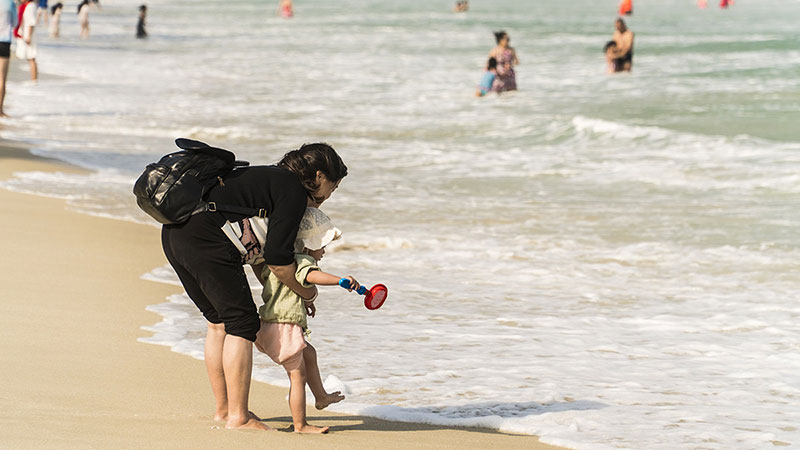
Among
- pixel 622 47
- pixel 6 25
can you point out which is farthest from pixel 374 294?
pixel 622 47

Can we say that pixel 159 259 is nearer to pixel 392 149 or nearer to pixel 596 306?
pixel 596 306

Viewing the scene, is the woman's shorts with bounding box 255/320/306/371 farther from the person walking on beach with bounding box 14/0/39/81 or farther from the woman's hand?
the person walking on beach with bounding box 14/0/39/81

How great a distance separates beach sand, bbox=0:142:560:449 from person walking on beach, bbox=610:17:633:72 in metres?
19.1

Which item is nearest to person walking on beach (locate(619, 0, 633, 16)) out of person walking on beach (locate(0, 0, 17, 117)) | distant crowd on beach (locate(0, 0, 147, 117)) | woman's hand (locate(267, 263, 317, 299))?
distant crowd on beach (locate(0, 0, 147, 117))

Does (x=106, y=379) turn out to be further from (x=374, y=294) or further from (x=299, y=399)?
(x=374, y=294)

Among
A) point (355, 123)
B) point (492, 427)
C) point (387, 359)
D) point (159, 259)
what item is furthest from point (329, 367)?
point (355, 123)

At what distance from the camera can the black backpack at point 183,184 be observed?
3.93m

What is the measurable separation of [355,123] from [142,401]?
572 inches

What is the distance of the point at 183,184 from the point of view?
3.94 meters

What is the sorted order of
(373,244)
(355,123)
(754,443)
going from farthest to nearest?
1. (355,123)
2. (373,244)
3. (754,443)

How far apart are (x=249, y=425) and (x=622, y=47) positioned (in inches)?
894

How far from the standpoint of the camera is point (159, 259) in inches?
318

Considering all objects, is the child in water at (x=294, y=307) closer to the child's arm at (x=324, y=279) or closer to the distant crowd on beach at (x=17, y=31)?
the child's arm at (x=324, y=279)

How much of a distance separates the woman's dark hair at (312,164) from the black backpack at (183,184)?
20cm
